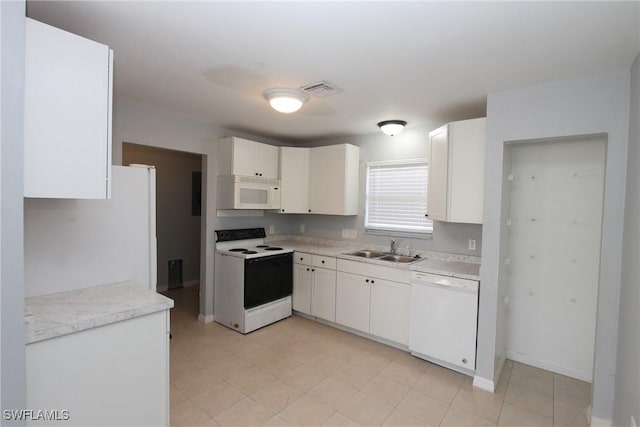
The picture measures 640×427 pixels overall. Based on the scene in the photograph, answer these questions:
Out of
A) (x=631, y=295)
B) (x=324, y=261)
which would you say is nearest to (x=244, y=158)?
(x=324, y=261)

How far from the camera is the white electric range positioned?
3541mm

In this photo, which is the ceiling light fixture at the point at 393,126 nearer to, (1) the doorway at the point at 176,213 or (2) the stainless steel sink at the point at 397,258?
(2) the stainless steel sink at the point at 397,258

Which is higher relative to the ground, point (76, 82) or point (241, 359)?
point (76, 82)

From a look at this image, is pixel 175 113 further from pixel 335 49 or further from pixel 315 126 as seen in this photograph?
pixel 335 49

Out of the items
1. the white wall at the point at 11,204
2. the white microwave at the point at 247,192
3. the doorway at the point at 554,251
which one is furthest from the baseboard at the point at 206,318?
the doorway at the point at 554,251

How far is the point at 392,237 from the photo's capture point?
13.0 ft

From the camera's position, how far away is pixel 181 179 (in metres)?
5.28

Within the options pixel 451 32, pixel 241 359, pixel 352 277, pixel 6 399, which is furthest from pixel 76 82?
pixel 352 277

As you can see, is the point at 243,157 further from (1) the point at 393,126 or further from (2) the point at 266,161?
(1) the point at 393,126

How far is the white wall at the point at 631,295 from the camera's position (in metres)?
1.67

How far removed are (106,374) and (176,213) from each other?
4035mm

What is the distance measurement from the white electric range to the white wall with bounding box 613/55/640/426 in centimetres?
307

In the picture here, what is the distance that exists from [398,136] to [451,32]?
2219 millimetres

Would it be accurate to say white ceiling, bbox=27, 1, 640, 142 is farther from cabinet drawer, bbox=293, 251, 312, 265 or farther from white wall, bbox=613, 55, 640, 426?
cabinet drawer, bbox=293, 251, 312, 265
